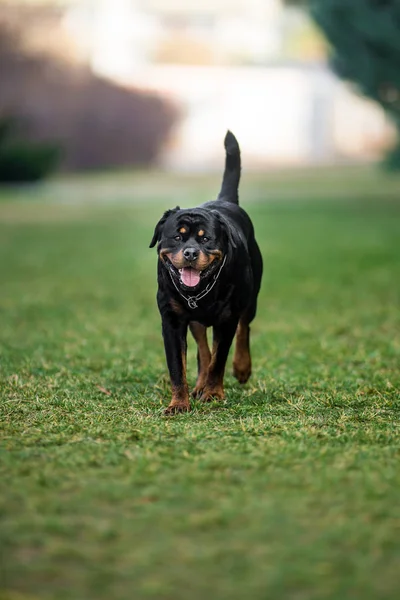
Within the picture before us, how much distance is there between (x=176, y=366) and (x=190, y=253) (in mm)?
570

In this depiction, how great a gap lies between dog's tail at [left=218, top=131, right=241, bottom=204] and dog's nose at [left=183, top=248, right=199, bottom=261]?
1382 millimetres

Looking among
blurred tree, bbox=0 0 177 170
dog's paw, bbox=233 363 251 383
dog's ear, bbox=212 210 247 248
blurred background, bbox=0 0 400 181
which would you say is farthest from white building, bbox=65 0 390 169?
dog's ear, bbox=212 210 247 248

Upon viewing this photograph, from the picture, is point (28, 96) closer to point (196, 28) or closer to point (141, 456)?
point (196, 28)

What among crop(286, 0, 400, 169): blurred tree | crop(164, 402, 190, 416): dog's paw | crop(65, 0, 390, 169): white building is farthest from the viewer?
crop(65, 0, 390, 169): white building

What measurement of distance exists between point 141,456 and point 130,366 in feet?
8.48

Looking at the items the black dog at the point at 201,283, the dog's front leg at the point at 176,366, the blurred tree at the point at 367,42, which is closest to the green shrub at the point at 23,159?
the blurred tree at the point at 367,42

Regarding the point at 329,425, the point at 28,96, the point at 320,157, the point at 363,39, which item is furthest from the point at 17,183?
the point at 329,425

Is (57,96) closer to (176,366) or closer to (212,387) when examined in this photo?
(212,387)

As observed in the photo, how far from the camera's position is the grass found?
328cm

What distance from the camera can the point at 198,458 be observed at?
448 centimetres

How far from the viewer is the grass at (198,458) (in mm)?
3281

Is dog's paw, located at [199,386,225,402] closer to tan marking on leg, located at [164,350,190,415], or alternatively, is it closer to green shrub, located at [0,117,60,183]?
tan marking on leg, located at [164,350,190,415]

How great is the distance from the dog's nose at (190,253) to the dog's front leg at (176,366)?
1.42 feet

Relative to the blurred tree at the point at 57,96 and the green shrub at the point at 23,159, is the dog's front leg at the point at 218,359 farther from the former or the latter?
the blurred tree at the point at 57,96
